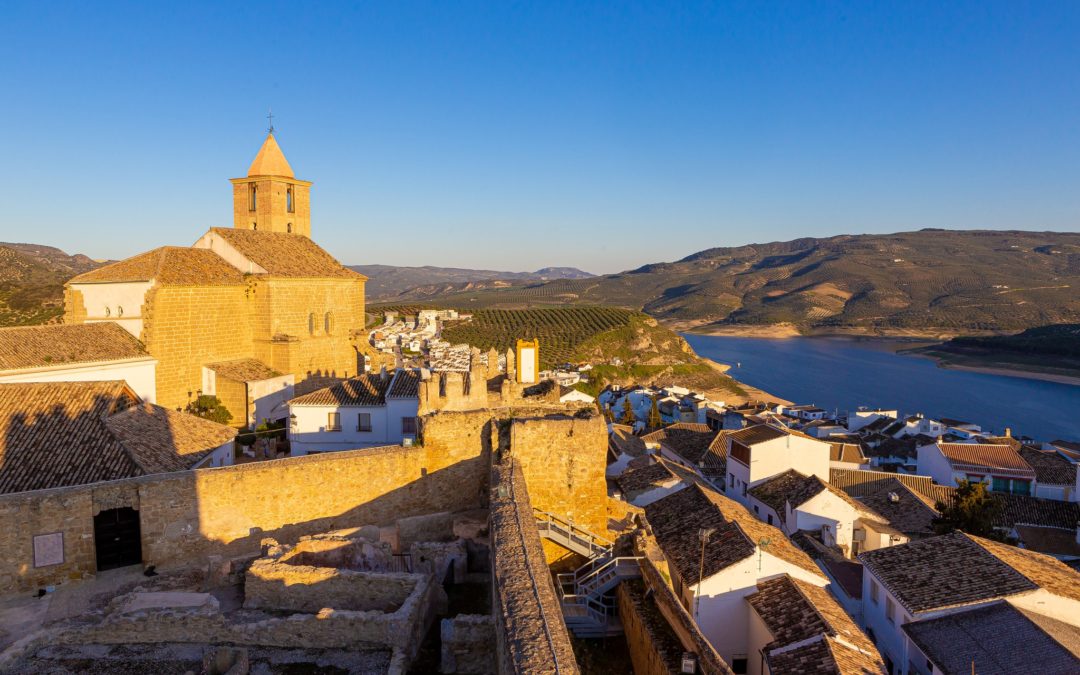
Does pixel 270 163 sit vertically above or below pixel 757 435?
above

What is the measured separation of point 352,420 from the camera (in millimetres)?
15828

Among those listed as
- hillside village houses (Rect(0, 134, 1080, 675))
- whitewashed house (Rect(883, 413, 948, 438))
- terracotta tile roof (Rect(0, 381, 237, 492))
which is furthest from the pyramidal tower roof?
whitewashed house (Rect(883, 413, 948, 438))

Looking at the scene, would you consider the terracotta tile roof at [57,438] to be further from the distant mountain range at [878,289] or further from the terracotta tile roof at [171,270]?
the distant mountain range at [878,289]

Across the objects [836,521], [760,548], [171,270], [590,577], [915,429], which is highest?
[171,270]

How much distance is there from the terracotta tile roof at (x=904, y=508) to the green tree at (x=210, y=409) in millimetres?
18547

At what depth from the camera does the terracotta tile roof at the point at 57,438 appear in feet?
30.9

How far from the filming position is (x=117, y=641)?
649cm

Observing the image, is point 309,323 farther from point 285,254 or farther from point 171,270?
point 171,270

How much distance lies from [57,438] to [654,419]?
3341cm

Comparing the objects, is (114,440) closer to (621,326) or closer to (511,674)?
(511,674)

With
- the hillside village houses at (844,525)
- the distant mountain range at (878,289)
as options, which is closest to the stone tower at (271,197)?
the hillside village houses at (844,525)

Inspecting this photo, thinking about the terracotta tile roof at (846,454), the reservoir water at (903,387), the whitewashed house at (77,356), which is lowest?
the reservoir water at (903,387)

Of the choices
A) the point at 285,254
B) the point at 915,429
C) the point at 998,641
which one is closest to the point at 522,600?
the point at 998,641

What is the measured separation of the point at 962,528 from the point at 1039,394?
60987 millimetres
